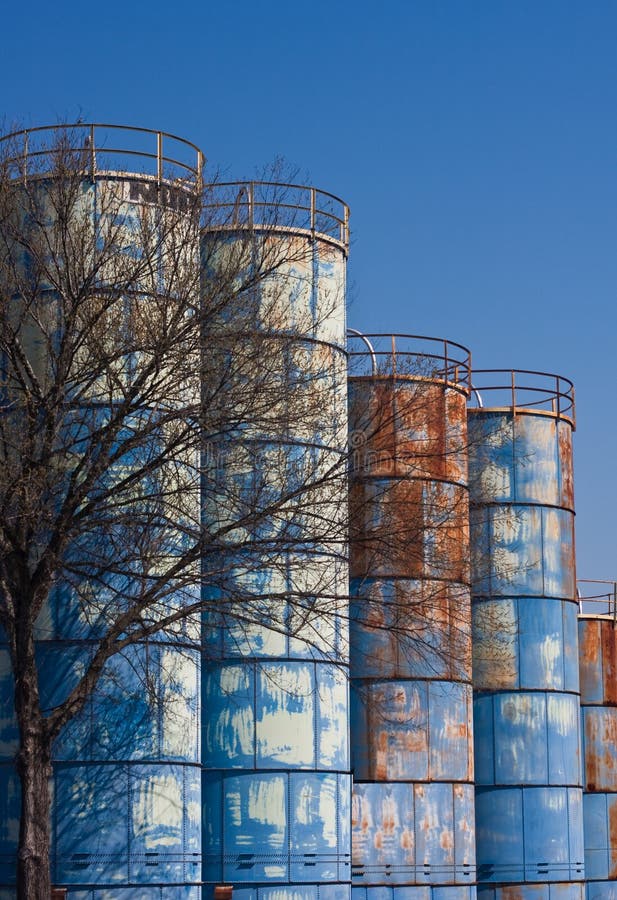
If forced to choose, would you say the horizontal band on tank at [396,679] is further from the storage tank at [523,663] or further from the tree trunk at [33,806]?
the tree trunk at [33,806]

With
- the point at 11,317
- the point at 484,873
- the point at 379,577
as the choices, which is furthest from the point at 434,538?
the point at 11,317

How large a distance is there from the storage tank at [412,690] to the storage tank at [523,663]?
1.74m

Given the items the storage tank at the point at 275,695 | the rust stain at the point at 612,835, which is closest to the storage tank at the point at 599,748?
the rust stain at the point at 612,835

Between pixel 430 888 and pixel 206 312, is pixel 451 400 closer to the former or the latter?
pixel 430 888

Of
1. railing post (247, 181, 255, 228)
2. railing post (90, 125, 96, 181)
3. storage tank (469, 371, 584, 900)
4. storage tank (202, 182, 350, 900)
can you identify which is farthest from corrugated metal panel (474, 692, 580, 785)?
railing post (90, 125, 96, 181)

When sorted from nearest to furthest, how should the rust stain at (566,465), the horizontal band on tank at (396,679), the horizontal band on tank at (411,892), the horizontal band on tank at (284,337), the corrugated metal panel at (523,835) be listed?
the horizontal band on tank at (284,337)
the horizontal band on tank at (411,892)
the horizontal band on tank at (396,679)
the corrugated metal panel at (523,835)
the rust stain at (566,465)

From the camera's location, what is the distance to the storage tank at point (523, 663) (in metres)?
29.2

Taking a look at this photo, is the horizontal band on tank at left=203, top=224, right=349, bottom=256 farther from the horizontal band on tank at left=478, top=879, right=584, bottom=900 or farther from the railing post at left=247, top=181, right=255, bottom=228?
the horizontal band on tank at left=478, top=879, right=584, bottom=900

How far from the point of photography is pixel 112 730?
2212 cm

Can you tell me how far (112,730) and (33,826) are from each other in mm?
3831

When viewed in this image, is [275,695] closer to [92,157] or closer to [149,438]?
[149,438]

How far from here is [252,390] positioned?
19.0 metres

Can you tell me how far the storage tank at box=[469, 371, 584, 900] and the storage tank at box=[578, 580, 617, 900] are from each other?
268cm

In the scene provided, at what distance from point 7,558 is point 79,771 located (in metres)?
4.51
